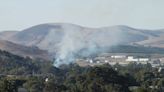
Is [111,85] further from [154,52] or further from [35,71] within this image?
[154,52]

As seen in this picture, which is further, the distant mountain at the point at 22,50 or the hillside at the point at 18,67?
the distant mountain at the point at 22,50

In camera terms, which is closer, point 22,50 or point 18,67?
point 18,67

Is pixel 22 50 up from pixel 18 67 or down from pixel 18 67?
up

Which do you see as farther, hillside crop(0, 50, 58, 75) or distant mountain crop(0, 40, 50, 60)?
distant mountain crop(0, 40, 50, 60)

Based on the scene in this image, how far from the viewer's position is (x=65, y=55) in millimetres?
129500

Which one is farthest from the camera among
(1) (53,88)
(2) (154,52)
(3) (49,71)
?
(2) (154,52)

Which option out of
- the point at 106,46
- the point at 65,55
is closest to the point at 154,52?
the point at 106,46

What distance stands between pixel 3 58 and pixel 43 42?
4269 inches

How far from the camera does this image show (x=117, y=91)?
131 feet

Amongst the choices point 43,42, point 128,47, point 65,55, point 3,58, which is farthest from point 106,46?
point 3,58

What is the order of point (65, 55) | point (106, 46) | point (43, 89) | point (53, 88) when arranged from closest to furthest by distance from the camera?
1. point (53, 88)
2. point (43, 89)
3. point (65, 55)
4. point (106, 46)

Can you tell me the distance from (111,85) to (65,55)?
88.2m

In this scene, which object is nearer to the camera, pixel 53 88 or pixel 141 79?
pixel 53 88

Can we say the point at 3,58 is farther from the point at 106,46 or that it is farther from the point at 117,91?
the point at 106,46
